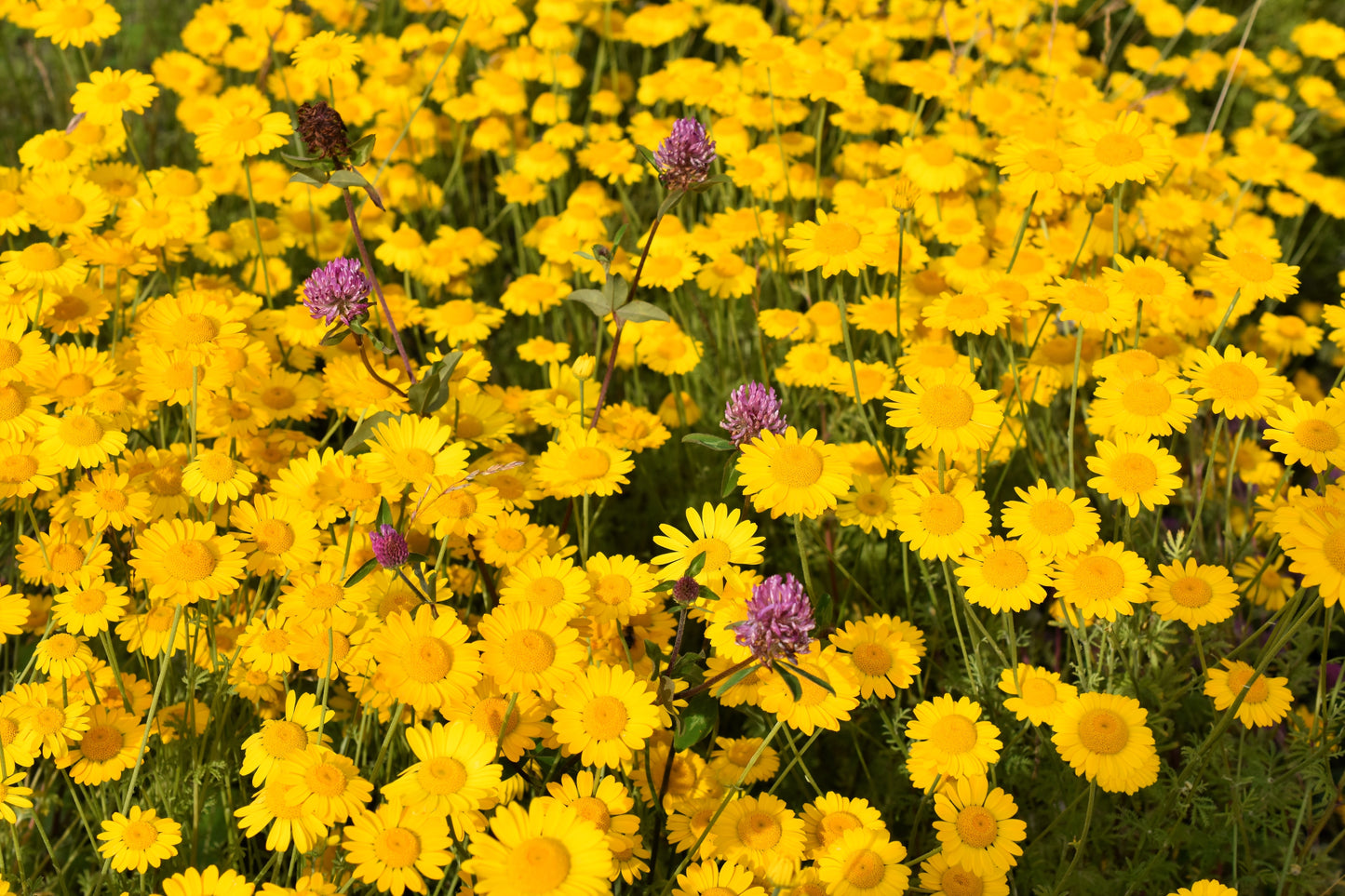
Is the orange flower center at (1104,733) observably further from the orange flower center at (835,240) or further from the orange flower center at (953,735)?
the orange flower center at (835,240)

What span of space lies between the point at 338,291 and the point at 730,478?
2.68 ft

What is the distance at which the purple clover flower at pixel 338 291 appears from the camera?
6.45ft

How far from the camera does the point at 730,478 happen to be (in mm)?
1953

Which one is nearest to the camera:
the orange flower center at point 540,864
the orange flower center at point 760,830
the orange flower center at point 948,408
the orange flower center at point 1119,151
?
the orange flower center at point 540,864

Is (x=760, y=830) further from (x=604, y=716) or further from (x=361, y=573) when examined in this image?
(x=361, y=573)

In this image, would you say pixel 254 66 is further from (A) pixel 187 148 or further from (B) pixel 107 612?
(B) pixel 107 612

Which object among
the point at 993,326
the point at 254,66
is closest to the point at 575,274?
the point at 993,326

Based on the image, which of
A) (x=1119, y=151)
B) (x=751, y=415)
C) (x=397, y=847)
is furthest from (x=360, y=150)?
(x=1119, y=151)

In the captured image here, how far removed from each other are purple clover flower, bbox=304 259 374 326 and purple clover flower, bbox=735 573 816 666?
97 cm

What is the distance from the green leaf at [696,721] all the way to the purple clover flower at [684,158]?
0.94 m

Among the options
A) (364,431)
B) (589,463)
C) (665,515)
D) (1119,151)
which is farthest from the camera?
(665,515)

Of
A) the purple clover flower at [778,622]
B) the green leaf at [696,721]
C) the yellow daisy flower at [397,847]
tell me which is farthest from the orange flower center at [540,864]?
the purple clover flower at [778,622]

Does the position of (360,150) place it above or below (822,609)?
above

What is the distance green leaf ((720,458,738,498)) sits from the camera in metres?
1.91
